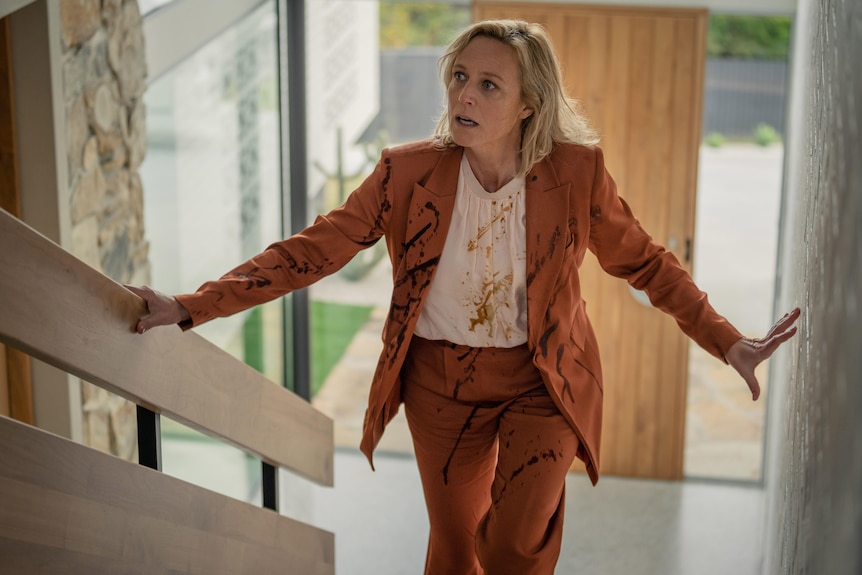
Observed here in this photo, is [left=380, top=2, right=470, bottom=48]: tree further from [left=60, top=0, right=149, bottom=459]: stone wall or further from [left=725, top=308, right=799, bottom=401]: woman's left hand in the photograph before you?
[left=725, top=308, right=799, bottom=401]: woman's left hand

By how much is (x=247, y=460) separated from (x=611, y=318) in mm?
1696

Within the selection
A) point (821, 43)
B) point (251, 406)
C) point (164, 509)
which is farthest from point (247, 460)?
point (821, 43)

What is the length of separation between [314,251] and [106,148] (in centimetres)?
97

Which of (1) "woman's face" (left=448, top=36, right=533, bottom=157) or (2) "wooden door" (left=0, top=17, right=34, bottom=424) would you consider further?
(2) "wooden door" (left=0, top=17, right=34, bottom=424)

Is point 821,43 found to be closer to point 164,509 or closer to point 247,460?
point 164,509

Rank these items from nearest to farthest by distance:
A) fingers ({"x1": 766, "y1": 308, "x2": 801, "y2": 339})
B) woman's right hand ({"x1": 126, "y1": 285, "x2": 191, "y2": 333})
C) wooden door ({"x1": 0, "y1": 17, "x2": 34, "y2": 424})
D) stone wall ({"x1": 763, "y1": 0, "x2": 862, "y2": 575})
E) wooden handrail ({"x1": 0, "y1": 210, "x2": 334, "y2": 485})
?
stone wall ({"x1": 763, "y1": 0, "x2": 862, "y2": 575}), wooden handrail ({"x1": 0, "y1": 210, "x2": 334, "y2": 485}), woman's right hand ({"x1": 126, "y1": 285, "x2": 191, "y2": 333}), fingers ({"x1": 766, "y1": 308, "x2": 801, "y2": 339}), wooden door ({"x1": 0, "y1": 17, "x2": 34, "y2": 424})

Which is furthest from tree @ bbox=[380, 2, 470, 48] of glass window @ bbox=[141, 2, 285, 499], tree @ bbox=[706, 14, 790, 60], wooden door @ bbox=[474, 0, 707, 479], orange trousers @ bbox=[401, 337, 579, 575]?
orange trousers @ bbox=[401, 337, 579, 575]

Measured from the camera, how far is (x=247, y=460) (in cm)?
461

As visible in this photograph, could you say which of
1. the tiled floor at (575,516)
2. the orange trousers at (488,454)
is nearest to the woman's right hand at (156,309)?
the orange trousers at (488,454)

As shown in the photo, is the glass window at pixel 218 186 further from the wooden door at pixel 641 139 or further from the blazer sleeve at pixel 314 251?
the blazer sleeve at pixel 314 251

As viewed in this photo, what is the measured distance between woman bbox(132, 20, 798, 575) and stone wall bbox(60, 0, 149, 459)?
815 mm

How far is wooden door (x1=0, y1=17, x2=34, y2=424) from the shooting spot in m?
2.61

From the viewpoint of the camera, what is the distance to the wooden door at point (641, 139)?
15.0 feet

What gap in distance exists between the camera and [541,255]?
2.25 metres
